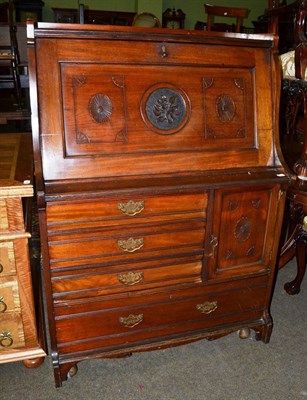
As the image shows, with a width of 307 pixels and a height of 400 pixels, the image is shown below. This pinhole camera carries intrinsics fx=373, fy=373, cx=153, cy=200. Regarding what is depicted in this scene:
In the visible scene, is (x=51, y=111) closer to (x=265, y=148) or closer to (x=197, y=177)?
(x=197, y=177)

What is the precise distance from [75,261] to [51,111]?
559 mm

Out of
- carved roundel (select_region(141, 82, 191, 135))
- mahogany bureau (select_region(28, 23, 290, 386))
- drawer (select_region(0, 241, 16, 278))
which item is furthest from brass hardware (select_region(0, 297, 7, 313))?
carved roundel (select_region(141, 82, 191, 135))

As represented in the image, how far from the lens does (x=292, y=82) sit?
1.91 meters

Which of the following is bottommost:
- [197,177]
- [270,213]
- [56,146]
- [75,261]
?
[75,261]

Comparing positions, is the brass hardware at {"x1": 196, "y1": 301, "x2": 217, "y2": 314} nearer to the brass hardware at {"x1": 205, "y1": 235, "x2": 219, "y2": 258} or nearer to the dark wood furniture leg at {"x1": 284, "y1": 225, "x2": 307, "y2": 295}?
the brass hardware at {"x1": 205, "y1": 235, "x2": 219, "y2": 258}

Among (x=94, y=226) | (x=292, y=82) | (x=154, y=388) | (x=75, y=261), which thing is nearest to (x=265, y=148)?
(x=292, y=82)

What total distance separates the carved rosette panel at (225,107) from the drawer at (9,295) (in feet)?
3.24

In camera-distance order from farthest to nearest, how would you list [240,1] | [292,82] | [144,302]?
1. [240,1]
2. [292,82]
3. [144,302]

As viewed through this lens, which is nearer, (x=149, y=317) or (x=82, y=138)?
(x=82, y=138)

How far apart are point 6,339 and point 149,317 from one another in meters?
0.63

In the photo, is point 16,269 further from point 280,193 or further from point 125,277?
point 280,193

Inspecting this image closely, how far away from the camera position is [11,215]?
1.39 m

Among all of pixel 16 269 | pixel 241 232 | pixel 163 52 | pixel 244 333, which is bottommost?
pixel 244 333

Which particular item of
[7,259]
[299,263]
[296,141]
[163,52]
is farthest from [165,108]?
[296,141]
